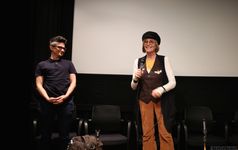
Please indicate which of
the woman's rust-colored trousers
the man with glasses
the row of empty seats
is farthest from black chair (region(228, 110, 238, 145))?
the man with glasses

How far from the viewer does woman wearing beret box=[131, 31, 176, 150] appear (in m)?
3.46

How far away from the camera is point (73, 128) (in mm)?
4453

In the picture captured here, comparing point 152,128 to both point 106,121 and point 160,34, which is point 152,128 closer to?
point 106,121

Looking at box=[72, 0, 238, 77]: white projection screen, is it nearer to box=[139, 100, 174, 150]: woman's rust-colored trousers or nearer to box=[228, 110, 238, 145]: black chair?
box=[228, 110, 238, 145]: black chair

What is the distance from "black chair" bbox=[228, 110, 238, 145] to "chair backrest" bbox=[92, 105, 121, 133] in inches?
61.8

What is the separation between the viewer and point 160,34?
4570 mm

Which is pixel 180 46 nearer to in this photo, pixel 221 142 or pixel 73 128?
pixel 221 142

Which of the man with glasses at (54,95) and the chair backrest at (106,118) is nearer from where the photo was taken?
the man with glasses at (54,95)

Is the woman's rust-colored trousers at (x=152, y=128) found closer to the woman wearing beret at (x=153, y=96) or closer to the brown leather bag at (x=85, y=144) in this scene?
the woman wearing beret at (x=153, y=96)

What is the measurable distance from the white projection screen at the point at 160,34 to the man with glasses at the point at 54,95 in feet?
3.03

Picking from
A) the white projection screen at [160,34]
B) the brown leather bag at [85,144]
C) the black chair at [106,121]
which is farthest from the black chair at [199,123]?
the brown leather bag at [85,144]

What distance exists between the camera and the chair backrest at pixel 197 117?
423 centimetres

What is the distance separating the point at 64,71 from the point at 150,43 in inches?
44.2

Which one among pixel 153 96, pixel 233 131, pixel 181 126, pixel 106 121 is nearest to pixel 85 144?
pixel 153 96
